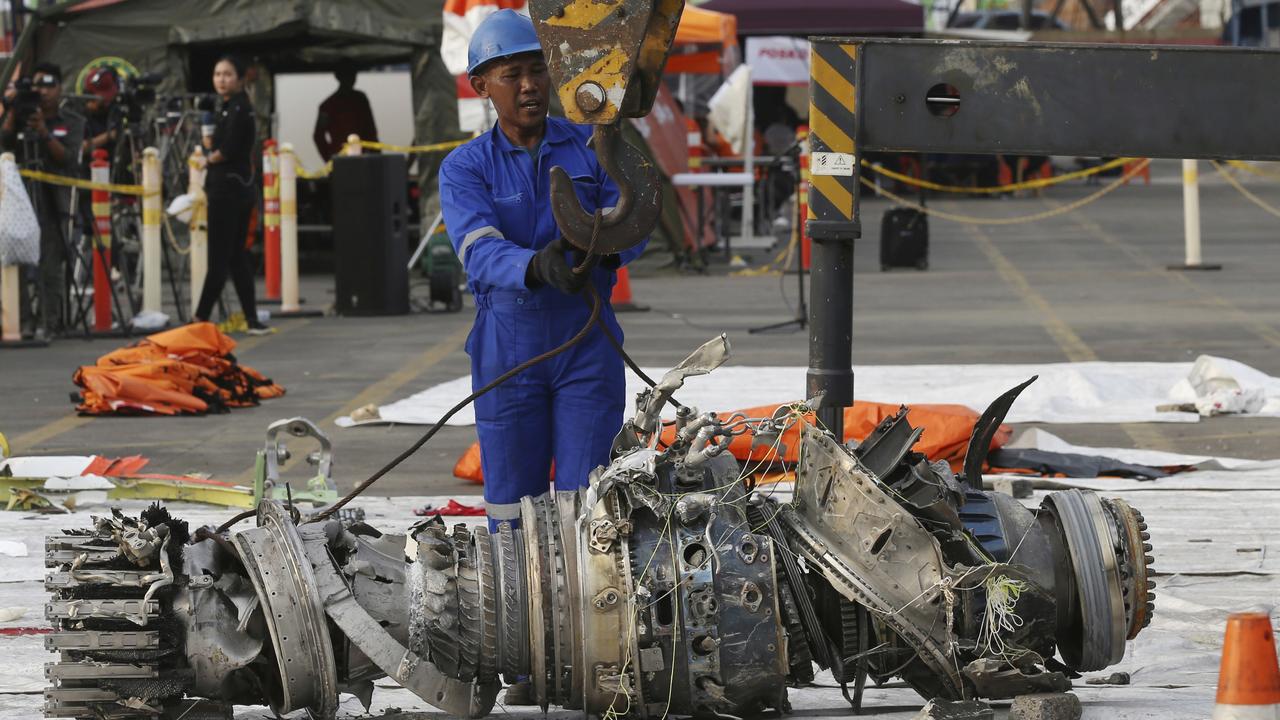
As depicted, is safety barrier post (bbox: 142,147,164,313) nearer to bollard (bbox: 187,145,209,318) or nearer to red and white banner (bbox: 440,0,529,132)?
bollard (bbox: 187,145,209,318)

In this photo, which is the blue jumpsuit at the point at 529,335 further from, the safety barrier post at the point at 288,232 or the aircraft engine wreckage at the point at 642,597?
the safety barrier post at the point at 288,232

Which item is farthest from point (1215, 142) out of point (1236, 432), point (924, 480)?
point (1236, 432)

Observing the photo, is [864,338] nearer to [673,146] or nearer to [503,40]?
[673,146]

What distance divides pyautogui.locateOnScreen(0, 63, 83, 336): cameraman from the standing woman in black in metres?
1.13

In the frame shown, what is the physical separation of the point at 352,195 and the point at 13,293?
3337 mm

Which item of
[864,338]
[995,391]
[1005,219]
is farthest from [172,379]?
[1005,219]

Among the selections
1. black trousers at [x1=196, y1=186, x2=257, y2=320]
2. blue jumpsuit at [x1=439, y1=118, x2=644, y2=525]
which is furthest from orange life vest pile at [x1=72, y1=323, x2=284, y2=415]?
blue jumpsuit at [x1=439, y1=118, x2=644, y2=525]

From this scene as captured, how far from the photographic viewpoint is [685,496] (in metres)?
4.70

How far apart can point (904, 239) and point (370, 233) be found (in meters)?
6.67

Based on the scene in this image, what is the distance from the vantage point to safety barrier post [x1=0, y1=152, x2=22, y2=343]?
1384 cm

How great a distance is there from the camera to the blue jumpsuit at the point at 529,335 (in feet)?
17.8

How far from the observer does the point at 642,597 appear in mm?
4547

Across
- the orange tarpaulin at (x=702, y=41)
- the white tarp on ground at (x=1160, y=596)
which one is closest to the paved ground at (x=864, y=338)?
the white tarp on ground at (x=1160, y=596)

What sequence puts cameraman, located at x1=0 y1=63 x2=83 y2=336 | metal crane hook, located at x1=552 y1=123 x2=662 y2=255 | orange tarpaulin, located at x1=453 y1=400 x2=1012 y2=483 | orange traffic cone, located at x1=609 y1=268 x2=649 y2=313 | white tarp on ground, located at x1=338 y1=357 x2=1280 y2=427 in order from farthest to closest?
orange traffic cone, located at x1=609 y1=268 x2=649 y2=313 → cameraman, located at x1=0 y1=63 x2=83 y2=336 → white tarp on ground, located at x1=338 y1=357 x2=1280 y2=427 → orange tarpaulin, located at x1=453 y1=400 x2=1012 y2=483 → metal crane hook, located at x1=552 y1=123 x2=662 y2=255
